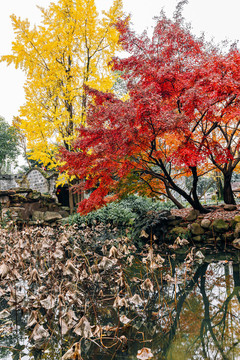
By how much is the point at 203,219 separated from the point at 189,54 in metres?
4.08

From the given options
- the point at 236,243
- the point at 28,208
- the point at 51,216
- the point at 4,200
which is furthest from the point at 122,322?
the point at 28,208

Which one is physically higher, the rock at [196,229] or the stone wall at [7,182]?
the stone wall at [7,182]

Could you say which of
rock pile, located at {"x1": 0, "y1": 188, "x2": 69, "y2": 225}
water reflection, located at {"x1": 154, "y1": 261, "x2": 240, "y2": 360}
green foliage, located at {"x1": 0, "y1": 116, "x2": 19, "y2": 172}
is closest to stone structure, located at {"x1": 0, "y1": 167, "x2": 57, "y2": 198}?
rock pile, located at {"x1": 0, "y1": 188, "x2": 69, "y2": 225}

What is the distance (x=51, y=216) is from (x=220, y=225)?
7983 mm

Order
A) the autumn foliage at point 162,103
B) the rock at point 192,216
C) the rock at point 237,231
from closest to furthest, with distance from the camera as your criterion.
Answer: the autumn foliage at point 162,103, the rock at point 237,231, the rock at point 192,216

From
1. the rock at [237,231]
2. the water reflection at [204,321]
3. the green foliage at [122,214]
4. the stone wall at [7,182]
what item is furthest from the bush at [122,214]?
the stone wall at [7,182]

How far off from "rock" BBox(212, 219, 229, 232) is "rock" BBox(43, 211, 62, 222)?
764 centimetres

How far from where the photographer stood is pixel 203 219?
6.41 metres

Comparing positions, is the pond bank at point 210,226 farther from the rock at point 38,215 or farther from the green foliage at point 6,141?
the green foliage at point 6,141

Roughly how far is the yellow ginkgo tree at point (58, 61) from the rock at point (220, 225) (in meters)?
6.13

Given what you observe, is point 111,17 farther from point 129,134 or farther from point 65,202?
point 65,202

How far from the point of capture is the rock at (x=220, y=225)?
19.2 ft

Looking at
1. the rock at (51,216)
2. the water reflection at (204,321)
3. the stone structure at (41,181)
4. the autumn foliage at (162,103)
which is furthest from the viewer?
the stone structure at (41,181)

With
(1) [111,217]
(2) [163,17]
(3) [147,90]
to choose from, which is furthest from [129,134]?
(1) [111,217]
